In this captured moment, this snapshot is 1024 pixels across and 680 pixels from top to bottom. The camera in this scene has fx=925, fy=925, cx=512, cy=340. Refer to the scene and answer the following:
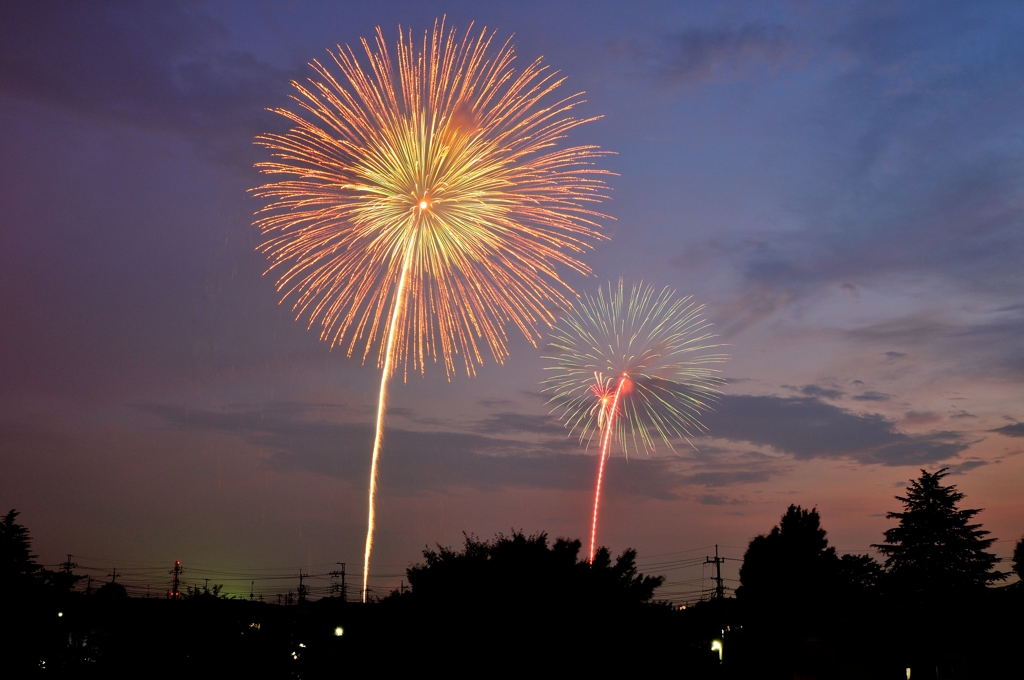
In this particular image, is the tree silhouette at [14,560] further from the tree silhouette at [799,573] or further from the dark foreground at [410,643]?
the tree silhouette at [799,573]

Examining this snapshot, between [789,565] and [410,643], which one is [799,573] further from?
[410,643]

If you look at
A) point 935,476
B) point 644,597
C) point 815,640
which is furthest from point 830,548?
point 644,597

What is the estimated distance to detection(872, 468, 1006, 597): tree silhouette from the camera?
5744cm

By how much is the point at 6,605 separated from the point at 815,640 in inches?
1502

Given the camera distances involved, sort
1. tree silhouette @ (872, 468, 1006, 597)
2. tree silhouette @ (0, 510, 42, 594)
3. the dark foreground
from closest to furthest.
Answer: the dark foreground < tree silhouette @ (0, 510, 42, 594) < tree silhouette @ (872, 468, 1006, 597)

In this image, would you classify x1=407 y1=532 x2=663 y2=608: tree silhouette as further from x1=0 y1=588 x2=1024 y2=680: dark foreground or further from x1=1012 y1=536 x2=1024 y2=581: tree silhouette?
x1=1012 y1=536 x2=1024 y2=581: tree silhouette

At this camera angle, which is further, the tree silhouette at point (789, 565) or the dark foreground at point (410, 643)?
the tree silhouette at point (789, 565)

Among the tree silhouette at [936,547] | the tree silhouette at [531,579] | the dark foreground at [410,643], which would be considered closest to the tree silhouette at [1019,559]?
the tree silhouette at [936,547]

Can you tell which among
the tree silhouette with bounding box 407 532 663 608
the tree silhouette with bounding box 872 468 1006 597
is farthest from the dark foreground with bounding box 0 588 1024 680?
the tree silhouette with bounding box 872 468 1006 597

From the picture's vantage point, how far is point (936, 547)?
193ft

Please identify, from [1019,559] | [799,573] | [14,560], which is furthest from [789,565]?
[14,560]

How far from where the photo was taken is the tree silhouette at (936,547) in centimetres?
5744

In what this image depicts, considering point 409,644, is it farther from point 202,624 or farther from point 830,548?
point 830,548

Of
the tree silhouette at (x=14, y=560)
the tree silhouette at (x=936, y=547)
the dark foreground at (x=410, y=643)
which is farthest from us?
the tree silhouette at (x=936, y=547)
